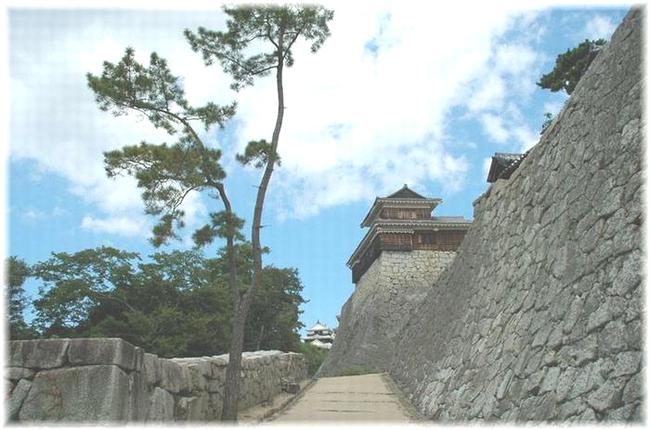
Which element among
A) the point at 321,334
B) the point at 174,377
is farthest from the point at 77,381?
the point at 321,334

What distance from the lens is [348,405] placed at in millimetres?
9352

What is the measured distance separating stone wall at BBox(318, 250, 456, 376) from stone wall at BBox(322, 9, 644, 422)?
15.1 m

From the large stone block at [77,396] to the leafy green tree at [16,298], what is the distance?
46.7 feet

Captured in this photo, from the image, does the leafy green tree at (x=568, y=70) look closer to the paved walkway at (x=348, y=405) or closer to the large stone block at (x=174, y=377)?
the paved walkway at (x=348, y=405)

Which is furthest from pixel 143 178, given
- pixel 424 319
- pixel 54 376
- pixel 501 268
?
pixel 424 319

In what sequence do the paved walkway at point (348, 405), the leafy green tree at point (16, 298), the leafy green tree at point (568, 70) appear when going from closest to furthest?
the paved walkway at point (348, 405) → the leafy green tree at point (568, 70) → the leafy green tree at point (16, 298)

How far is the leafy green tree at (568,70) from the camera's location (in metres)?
14.1

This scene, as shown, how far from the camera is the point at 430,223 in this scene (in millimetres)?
26062

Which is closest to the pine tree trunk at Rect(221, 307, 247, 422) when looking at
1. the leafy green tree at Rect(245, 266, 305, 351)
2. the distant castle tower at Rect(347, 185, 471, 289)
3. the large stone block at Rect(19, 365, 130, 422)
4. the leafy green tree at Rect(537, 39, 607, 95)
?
the large stone block at Rect(19, 365, 130, 422)

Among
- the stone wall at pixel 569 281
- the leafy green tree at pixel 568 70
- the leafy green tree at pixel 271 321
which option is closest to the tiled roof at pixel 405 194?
the leafy green tree at pixel 271 321

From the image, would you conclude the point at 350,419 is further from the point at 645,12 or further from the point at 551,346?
the point at 645,12

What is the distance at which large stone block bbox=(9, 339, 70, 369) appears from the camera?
12.6ft

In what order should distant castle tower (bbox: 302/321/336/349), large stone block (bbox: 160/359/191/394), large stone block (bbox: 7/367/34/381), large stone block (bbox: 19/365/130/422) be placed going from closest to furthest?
large stone block (bbox: 19/365/130/422) < large stone block (bbox: 7/367/34/381) < large stone block (bbox: 160/359/191/394) < distant castle tower (bbox: 302/321/336/349)

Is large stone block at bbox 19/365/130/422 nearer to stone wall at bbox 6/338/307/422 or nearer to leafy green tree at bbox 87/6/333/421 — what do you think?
stone wall at bbox 6/338/307/422
